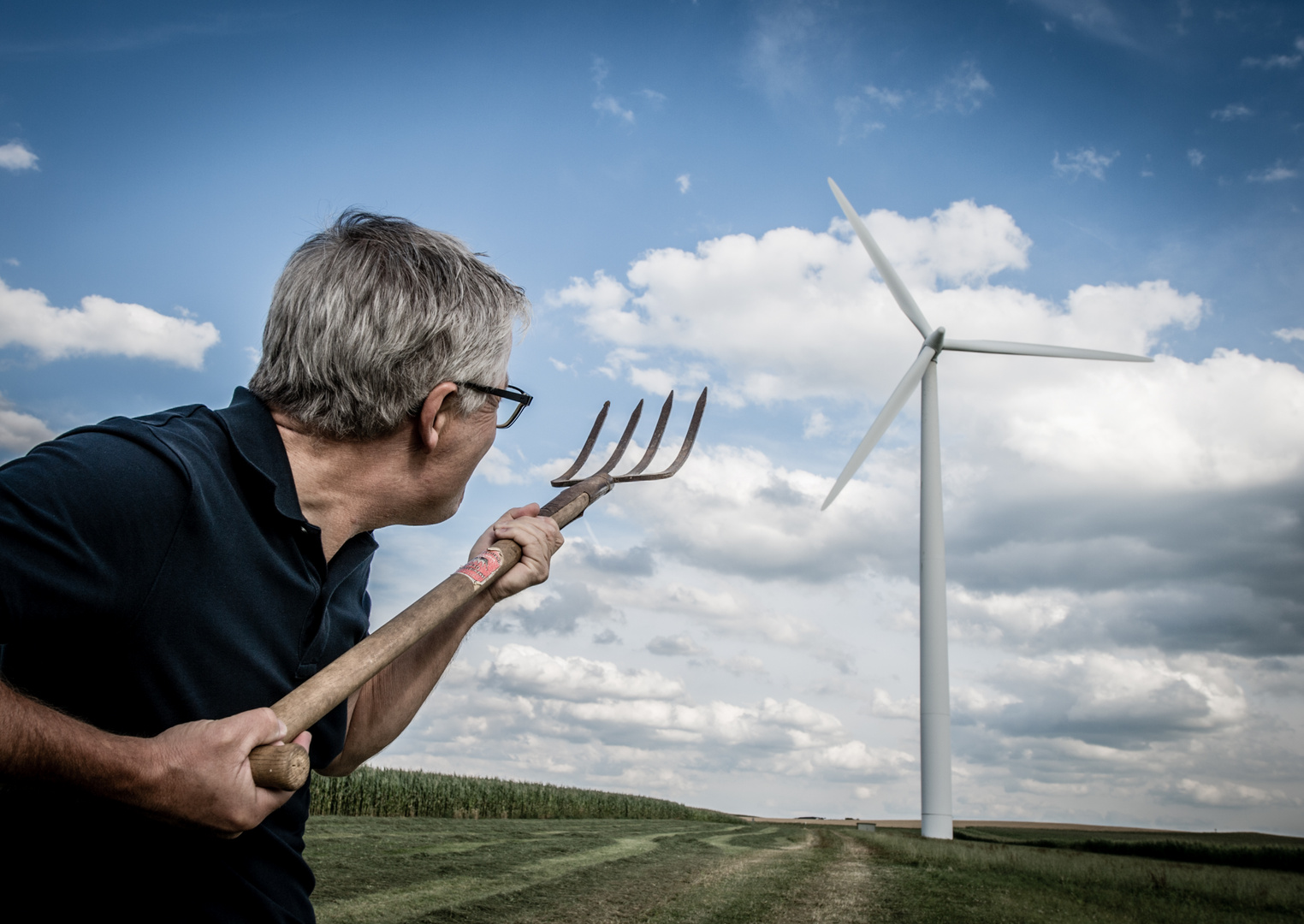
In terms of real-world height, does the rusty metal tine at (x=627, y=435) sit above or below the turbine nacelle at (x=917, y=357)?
below

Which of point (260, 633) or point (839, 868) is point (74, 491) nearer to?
point (260, 633)

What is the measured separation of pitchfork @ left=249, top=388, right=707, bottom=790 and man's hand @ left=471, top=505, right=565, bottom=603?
3 cm

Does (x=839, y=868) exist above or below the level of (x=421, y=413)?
below

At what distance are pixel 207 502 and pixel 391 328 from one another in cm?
65

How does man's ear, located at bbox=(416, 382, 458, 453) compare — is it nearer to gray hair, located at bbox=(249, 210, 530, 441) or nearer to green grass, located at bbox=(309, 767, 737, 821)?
gray hair, located at bbox=(249, 210, 530, 441)

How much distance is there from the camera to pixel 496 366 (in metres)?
2.26

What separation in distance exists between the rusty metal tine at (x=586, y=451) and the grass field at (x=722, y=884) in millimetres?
3797

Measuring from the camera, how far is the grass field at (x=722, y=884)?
259 inches

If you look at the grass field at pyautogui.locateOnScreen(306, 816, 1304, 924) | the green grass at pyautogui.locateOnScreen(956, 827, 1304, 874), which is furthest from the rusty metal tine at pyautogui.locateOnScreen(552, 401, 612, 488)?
the green grass at pyautogui.locateOnScreen(956, 827, 1304, 874)

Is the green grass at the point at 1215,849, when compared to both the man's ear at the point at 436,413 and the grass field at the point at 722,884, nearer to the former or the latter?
the grass field at the point at 722,884

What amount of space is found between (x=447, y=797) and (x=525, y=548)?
1212 inches

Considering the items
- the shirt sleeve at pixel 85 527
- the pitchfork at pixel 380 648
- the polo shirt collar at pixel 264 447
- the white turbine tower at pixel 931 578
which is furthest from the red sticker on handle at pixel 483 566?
the white turbine tower at pixel 931 578

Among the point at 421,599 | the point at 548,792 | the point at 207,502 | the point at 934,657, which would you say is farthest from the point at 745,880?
the point at 548,792

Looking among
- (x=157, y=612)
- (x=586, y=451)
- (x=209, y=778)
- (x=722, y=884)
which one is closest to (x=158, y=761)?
(x=209, y=778)
